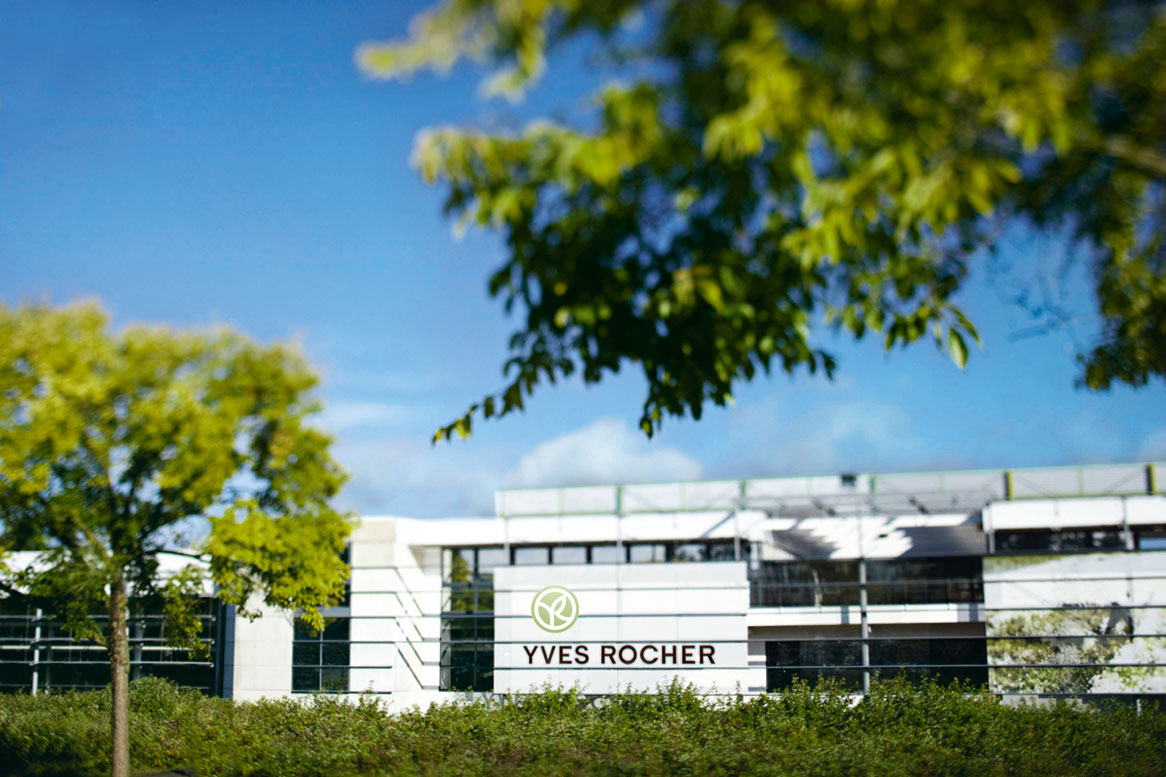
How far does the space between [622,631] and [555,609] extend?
136 centimetres

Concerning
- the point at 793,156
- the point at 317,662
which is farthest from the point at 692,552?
the point at 793,156

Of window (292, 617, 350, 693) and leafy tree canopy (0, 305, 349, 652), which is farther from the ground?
leafy tree canopy (0, 305, 349, 652)

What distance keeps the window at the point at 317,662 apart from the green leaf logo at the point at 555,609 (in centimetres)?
422

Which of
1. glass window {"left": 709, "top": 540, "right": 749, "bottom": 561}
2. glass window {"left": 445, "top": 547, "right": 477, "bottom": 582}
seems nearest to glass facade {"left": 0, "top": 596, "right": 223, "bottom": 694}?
glass window {"left": 445, "top": 547, "right": 477, "bottom": 582}

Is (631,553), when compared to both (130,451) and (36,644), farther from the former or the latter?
(130,451)

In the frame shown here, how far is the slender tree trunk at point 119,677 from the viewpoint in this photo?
14284mm

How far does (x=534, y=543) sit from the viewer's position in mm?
35250

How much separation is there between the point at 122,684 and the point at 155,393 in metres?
4.21

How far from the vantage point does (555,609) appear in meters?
21.4

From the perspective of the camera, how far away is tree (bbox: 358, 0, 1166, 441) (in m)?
5.18

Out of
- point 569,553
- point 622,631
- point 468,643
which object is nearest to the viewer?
point 468,643

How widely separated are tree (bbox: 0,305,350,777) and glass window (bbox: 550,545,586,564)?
20.1m

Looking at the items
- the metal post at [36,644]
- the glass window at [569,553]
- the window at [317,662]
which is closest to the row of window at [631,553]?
the glass window at [569,553]

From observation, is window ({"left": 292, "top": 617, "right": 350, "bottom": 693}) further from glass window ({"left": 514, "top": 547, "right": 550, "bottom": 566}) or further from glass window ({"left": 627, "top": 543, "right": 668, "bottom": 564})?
glass window ({"left": 514, "top": 547, "right": 550, "bottom": 566})
